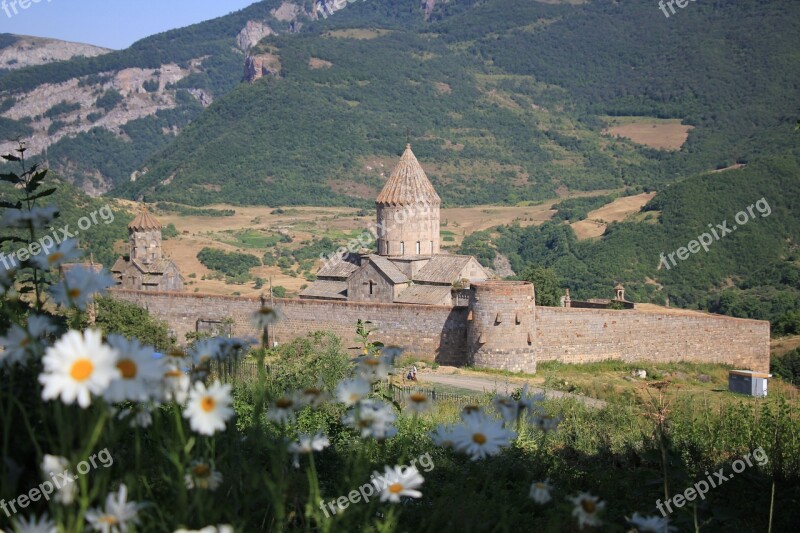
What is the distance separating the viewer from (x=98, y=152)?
5507 inches

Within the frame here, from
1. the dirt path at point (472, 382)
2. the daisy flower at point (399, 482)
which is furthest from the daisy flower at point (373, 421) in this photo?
the dirt path at point (472, 382)

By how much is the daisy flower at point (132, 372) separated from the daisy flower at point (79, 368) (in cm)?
4

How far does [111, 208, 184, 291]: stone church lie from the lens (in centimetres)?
2945

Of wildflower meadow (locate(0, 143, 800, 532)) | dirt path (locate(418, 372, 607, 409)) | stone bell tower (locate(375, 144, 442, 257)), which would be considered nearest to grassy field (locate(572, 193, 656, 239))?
stone bell tower (locate(375, 144, 442, 257))

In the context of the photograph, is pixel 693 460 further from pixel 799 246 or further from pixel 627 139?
pixel 627 139

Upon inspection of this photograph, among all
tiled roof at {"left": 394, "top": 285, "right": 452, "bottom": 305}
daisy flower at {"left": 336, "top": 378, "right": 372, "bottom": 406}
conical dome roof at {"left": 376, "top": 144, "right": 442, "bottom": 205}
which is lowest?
tiled roof at {"left": 394, "top": 285, "right": 452, "bottom": 305}

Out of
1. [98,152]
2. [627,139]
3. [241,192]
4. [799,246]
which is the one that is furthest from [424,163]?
[98,152]

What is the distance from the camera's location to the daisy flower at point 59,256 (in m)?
3.58

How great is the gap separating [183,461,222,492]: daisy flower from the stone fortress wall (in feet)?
59.8

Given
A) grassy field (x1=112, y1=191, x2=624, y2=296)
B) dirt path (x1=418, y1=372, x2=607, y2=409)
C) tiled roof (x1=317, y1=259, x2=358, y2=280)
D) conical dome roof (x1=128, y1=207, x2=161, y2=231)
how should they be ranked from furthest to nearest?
grassy field (x1=112, y1=191, x2=624, y2=296) < conical dome roof (x1=128, y1=207, x2=161, y2=231) < tiled roof (x1=317, y1=259, x2=358, y2=280) < dirt path (x1=418, y1=372, x2=607, y2=409)

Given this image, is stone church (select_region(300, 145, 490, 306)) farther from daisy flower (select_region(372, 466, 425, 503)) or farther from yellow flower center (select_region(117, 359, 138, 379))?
yellow flower center (select_region(117, 359, 138, 379))

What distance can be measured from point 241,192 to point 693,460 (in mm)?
80958

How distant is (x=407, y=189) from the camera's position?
27000mm

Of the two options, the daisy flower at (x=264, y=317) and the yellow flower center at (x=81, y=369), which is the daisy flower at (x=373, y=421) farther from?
the yellow flower center at (x=81, y=369)
